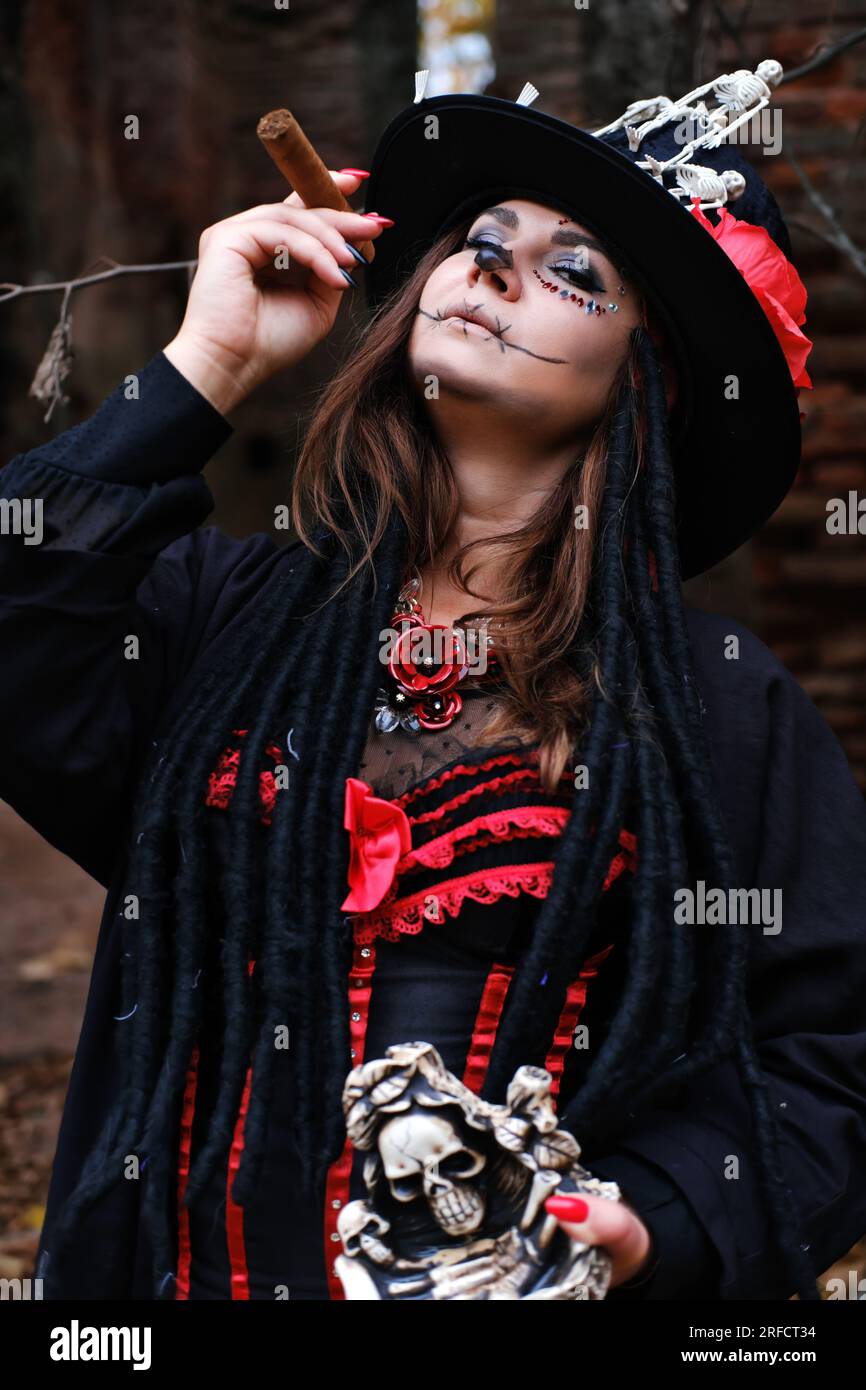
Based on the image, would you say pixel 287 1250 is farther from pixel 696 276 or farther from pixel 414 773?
pixel 696 276

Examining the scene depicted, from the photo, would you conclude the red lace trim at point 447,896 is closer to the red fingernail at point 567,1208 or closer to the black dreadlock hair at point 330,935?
the black dreadlock hair at point 330,935

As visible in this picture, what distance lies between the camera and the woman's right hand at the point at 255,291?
177 cm

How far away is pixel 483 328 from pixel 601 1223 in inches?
44.1

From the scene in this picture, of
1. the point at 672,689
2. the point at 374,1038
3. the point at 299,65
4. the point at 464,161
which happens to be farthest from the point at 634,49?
the point at 299,65

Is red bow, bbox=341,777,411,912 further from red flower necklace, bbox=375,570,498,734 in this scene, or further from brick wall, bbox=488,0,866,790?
brick wall, bbox=488,0,866,790

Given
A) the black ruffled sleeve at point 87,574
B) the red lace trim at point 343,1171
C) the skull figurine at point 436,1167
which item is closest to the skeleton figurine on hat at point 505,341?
the skull figurine at point 436,1167

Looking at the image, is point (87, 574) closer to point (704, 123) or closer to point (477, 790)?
point (477, 790)

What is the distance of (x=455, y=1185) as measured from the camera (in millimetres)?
1442

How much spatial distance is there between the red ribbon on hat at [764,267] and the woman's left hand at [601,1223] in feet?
3.87

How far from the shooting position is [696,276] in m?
1.90

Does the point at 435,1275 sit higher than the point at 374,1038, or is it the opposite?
the point at 374,1038

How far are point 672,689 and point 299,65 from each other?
246 inches

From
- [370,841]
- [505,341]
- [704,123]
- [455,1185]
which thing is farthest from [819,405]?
[455,1185]
